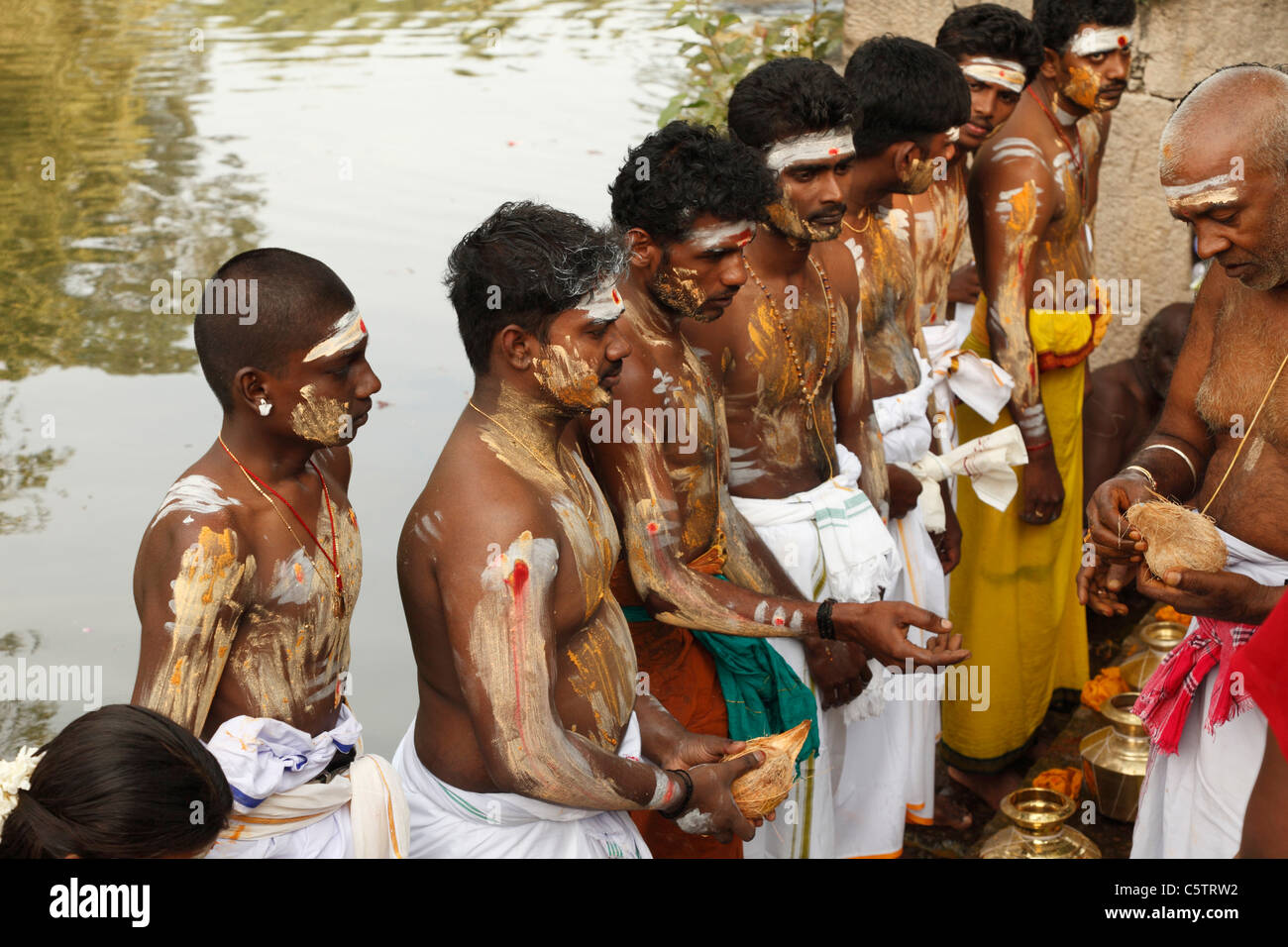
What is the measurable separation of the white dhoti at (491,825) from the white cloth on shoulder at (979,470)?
2135mm

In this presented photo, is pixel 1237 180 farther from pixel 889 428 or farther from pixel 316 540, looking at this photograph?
pixel 316 540

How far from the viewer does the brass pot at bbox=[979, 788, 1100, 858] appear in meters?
4.00

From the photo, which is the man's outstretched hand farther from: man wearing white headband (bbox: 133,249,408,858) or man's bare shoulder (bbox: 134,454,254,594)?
man's bare shoulder (bbox: 134,454,254,594)

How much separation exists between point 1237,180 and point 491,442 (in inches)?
67.6

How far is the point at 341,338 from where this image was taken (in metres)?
2.71

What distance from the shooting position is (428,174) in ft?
35.3

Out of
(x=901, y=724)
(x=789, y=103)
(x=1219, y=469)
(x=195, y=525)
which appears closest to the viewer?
(x=195, y=525)

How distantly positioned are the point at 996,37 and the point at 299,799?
12.3 ft

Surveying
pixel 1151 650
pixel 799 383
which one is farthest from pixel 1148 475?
pixel 1151 650

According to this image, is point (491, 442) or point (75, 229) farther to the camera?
point (75, 229)

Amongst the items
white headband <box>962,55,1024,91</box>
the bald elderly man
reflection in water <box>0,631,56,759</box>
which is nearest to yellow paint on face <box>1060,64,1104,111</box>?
white headband <box>962,55,1024,91</box>

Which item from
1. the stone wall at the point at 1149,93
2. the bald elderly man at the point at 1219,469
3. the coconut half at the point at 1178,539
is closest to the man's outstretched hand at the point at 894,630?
the bald elderly man at the point at 1219,469

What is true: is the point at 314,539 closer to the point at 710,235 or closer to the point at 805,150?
the point at 710,235

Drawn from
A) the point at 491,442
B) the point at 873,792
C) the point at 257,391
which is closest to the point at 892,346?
the point at 873,792
